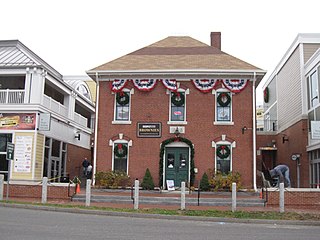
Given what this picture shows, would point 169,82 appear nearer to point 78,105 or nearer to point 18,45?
point 18,45

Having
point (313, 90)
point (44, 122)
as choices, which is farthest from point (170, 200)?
point (313, 90)

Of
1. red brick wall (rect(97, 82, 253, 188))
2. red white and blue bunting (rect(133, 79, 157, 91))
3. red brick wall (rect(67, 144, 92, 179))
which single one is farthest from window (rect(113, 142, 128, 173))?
red brick wall (rect(67, 144, 92, 179))

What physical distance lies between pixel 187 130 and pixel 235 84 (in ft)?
12.0

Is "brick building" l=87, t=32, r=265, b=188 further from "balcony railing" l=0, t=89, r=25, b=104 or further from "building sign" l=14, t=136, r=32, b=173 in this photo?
"balcony railing" l=0, t=89, r=25, b=104

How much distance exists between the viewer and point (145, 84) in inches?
886

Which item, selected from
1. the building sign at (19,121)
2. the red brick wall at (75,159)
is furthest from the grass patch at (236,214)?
the red brick wall at (75,159)

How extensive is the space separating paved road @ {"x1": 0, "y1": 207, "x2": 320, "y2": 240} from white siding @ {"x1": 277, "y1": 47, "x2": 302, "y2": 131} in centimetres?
1552

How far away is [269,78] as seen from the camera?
122 ft

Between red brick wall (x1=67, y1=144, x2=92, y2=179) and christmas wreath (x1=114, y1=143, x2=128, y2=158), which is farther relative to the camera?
red brick wall (x1=67, y1=144, x2=92, y2=179)

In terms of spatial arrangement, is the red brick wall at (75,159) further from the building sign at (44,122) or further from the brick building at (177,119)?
the brick building at (177,119)

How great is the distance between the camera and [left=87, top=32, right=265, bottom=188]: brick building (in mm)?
21828

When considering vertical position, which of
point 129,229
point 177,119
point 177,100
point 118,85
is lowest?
point 129,229

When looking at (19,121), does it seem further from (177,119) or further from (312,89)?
(312,89)

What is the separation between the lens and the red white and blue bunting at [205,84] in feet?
73.2
